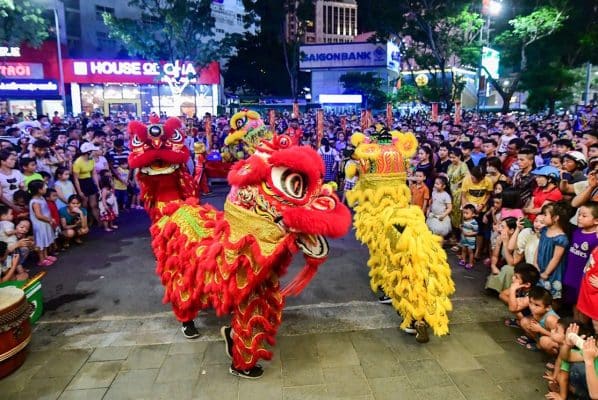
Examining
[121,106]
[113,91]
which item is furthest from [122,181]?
[113,91]

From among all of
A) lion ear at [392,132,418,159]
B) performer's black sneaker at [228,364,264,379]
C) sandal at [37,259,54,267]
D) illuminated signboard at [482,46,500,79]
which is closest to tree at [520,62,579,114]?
illuminated signboard at [482,46,500,79]

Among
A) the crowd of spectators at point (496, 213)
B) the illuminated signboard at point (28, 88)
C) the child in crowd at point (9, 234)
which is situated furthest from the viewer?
the illuminated signboard at point (28, 88)

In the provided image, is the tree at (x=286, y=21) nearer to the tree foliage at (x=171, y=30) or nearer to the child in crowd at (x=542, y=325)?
the tree foliage at (x=171, y=30)

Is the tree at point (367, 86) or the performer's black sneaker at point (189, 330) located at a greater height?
the tree at point (367, 86)

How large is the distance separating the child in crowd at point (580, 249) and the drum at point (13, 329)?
4.45 m

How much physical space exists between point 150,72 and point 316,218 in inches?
1037

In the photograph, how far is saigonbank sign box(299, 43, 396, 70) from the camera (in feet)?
103

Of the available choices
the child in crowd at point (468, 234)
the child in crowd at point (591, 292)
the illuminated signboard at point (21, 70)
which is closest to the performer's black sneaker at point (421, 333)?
the child in crowd at point (591, 292)

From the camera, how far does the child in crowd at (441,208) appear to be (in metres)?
5.94

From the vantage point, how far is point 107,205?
7742 mm

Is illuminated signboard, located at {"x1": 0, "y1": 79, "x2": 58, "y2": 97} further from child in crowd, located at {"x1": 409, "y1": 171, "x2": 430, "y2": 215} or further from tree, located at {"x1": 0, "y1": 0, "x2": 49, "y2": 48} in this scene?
child in crowd, located at {"x1": 409, "y1": 171, "x2": 430, "y2": 215}

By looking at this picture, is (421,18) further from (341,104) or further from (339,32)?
(339,32)

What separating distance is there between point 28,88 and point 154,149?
1050 inches

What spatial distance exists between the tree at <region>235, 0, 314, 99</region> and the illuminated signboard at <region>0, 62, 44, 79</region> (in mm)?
14250
